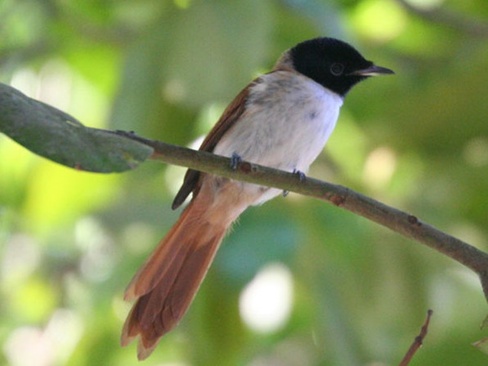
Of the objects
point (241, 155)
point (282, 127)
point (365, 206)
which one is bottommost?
point (241, 155)

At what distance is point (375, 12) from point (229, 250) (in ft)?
5.89

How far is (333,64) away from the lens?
407 centimetres

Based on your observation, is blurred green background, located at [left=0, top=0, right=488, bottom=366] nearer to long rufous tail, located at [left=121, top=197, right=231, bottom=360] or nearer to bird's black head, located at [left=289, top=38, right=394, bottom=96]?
bird's black head, located at [left=289, top=38, right=394, bottom=96]

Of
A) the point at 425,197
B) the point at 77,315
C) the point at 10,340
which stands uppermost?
the point at 425,197

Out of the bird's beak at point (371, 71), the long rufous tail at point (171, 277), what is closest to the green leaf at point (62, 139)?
the long rufous tail at point (171, 277)

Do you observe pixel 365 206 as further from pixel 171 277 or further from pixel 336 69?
pixel 336 69

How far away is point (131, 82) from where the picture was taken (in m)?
3.82

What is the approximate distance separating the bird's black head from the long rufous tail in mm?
741

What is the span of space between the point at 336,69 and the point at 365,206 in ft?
6.16

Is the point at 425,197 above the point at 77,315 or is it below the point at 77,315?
above

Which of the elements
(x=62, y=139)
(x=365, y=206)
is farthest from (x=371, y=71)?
(x=62, y=139)

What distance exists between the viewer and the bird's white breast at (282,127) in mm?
3566

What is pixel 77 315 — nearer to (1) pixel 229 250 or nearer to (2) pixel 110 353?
(2) pixel 110 353

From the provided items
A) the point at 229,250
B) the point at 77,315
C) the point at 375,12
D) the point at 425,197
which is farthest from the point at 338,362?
the point at 375,12
